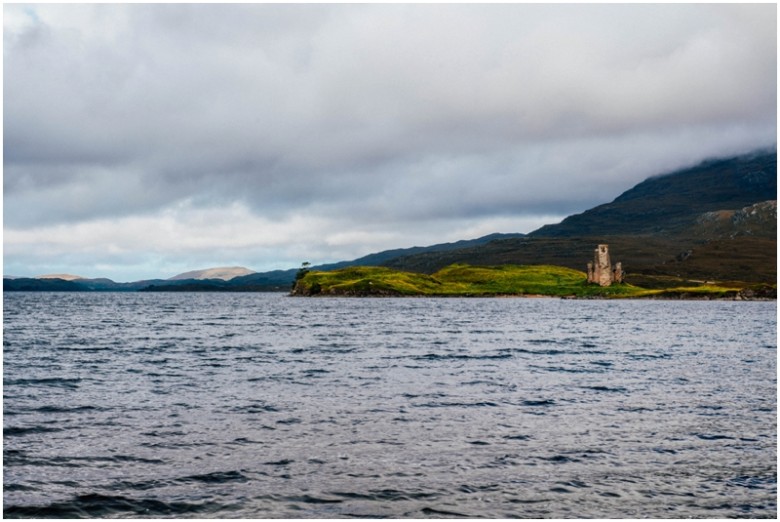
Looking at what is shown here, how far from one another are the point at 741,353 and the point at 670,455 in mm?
42065

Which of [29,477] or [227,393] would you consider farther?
[227,393]

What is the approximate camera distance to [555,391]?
3725 cm

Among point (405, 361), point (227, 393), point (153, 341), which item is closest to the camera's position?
point (227, 393)

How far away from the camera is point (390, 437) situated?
84.9 feet

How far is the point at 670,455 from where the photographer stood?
77.0 feet

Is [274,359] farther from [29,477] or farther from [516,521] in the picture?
[516,521]

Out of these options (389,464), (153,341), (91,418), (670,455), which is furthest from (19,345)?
(670,455)

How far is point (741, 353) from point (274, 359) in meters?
39.5

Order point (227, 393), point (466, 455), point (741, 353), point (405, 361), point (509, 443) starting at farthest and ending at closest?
1. point (741, 353)
2. point (405, 361)
3. point (227, 393)
4. point (509, 443)
5. point (466, 455)

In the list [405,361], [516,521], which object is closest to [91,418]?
[516,521]

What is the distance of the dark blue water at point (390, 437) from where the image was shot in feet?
61.4

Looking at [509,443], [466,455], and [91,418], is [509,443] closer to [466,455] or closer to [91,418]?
[466,455]

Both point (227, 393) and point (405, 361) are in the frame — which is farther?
point (405, 361)

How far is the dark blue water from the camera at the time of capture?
18.7 m
